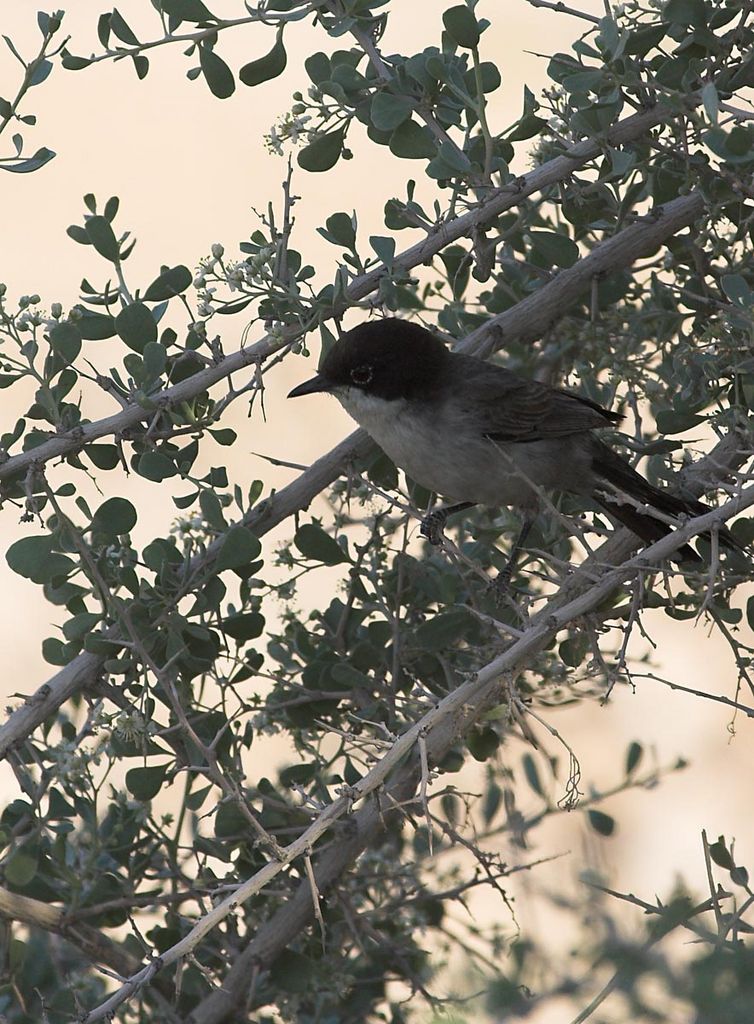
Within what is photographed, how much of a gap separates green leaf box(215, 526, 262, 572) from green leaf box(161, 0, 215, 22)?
1155 mm

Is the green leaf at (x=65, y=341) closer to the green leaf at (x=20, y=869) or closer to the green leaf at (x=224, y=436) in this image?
the green leaf at (x=224, y=436)

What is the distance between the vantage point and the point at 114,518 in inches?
125

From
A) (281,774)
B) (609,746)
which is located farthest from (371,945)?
(609,746)

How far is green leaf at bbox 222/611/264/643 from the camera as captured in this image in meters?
3.32

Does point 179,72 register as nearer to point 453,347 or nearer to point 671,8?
point 453,347

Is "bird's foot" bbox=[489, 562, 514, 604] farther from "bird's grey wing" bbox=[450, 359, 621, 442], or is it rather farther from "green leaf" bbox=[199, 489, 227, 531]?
"green leaf" bbox=[199, 489, 227, 531]

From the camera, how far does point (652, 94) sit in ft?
10.6

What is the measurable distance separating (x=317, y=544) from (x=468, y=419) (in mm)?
828

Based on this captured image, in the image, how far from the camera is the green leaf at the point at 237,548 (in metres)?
3.05

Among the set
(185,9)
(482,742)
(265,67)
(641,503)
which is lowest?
(482,742)

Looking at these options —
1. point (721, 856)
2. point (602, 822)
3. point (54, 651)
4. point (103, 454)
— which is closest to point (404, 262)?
point (103, 454)

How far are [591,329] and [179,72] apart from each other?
800 cm

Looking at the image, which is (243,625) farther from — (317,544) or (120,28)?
(120,28)

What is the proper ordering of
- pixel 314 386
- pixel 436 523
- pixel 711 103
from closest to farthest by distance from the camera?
pixel 711 103 → pixel 436 523 → pixel 314 386
